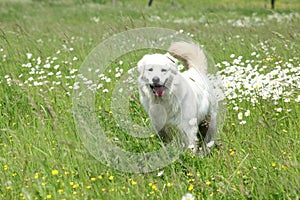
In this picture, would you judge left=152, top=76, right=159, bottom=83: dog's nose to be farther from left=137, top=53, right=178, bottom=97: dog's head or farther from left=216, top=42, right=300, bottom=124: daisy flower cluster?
left=216, top=42, right=300, bottom=124: daisy flower cluster

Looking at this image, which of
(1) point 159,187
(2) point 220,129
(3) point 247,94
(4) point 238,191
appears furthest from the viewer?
(3) point 247,94

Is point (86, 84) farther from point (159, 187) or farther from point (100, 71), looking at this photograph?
point (159, 187)

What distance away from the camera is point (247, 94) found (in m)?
4.48

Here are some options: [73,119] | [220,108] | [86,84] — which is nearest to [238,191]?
[220,108]

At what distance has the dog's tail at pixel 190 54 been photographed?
167 inches

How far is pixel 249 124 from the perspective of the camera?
3816mm

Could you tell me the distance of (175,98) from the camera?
3719 mm

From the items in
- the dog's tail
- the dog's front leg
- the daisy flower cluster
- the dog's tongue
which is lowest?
the dog's front leg

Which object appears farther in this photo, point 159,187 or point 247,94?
point 247,94

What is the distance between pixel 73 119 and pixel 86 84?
0.91 metres

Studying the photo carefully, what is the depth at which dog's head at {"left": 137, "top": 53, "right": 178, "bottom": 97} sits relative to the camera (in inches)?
135

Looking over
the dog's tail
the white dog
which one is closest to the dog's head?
the white dog

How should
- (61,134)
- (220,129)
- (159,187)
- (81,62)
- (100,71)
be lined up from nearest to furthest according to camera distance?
(159,187) → (61,134) → (220,129) → (100,71) → (81,62)

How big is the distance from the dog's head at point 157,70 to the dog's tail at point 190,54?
Result: 2.21ft
